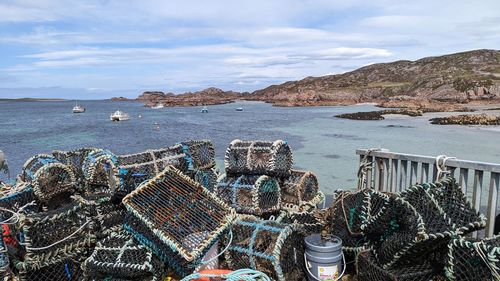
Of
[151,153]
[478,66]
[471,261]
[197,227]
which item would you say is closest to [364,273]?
[471,261]

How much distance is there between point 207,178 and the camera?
17.2 feet

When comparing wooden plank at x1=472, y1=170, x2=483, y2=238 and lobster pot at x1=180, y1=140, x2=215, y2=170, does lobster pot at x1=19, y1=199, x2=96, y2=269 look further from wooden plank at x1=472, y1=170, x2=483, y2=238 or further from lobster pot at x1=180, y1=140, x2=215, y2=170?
wooden plank at x1=472, y1=170, x2=483, y2=238

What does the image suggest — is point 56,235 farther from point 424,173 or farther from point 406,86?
point 406,86

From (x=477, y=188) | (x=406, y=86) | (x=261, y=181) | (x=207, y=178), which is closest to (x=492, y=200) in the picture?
(x=477, y=188)

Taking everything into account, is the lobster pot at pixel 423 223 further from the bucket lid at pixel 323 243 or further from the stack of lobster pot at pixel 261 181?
the stack of lobster pot at pixel 261 181

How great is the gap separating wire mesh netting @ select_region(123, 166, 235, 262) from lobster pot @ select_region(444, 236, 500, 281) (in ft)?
5.91

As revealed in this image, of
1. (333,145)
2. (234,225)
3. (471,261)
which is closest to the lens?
(471,261)

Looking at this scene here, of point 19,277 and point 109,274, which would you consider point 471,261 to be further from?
point 19,277

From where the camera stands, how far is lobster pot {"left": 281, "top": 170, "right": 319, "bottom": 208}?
5.78 m

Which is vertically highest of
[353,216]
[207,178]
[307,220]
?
[207,178]

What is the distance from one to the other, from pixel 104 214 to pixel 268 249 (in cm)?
197

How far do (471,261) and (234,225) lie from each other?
6.83 ft

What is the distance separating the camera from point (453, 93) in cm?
7850

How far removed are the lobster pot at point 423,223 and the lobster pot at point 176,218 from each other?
1.42 meters
